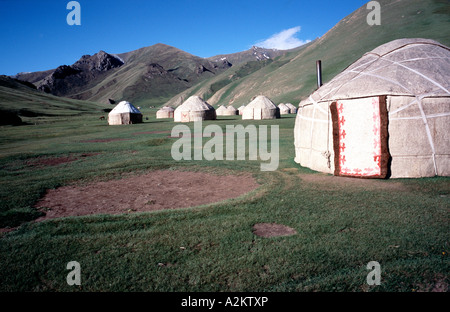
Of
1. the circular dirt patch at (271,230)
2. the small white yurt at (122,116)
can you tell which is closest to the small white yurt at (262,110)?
the small white yurt at (122,116)

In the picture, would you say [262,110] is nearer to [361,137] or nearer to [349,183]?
[361,137]

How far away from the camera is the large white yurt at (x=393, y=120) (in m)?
5.91

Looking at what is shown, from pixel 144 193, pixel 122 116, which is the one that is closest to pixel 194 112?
pixel 122 116

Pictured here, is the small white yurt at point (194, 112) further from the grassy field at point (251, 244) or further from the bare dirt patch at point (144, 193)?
the grassy field at point (251, 244)

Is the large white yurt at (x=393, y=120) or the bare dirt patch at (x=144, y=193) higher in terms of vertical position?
the large white yurt at (x=393, y=120)

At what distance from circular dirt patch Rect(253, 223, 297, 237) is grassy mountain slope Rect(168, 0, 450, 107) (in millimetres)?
53355

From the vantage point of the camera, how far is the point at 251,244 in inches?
134

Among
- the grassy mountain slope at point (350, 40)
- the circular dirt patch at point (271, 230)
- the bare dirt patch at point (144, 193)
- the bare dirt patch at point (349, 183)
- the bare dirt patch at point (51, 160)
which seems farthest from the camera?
the grassy mountain slope at point (350, 40)

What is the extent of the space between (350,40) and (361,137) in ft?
230

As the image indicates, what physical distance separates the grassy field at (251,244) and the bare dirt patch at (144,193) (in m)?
0.41

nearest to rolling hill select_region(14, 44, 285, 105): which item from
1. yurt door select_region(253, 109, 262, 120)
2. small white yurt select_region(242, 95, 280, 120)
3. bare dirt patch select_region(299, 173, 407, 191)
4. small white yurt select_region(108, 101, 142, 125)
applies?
small white yurt select_region(108, 101, 142, 125)

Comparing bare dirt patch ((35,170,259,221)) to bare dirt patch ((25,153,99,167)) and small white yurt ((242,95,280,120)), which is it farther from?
small white yurt ((242,95,280,120))

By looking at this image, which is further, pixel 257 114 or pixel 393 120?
pixel 257 114
